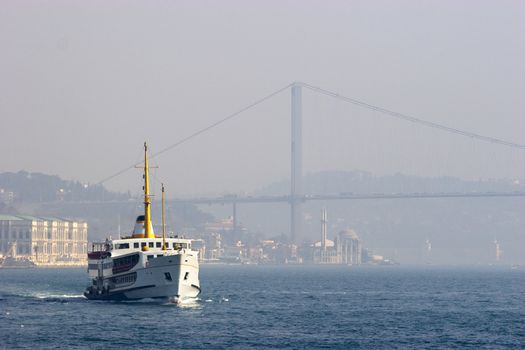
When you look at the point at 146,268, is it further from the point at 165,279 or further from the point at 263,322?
the point at 263,322

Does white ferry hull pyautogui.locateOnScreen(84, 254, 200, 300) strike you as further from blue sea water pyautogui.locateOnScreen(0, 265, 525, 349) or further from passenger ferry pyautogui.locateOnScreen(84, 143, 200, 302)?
blue sea water pyautogui.locateOnScreen(0, 265, 525, 349)

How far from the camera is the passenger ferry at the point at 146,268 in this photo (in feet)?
280

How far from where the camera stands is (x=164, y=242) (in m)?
89.2

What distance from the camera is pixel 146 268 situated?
85.9m

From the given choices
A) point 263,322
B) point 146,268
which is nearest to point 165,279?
point 146,268

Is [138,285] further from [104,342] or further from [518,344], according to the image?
[518,344]

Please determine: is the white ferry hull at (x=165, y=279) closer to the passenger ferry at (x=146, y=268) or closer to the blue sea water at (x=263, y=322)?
the passenger ferry at (x=146, y=268)

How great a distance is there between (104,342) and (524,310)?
39.6 m

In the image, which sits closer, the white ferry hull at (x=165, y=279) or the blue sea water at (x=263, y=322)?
the blue sea water at (x=263, y=322)

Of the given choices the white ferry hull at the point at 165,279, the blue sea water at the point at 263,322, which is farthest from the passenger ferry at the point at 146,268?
the blue sea water at the point at 263,322

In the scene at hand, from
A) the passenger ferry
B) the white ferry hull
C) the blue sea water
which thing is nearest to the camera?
the blue sea water

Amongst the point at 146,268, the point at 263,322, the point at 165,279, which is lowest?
the point at 263,322

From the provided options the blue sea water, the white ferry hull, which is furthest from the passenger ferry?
the blue sea water

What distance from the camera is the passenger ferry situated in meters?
85.3
